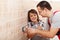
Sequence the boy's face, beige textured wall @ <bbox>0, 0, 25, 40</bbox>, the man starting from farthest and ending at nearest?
the boy's face, beige textured wall @ <bbox>0, 0, 25, 40</bbox>, the man

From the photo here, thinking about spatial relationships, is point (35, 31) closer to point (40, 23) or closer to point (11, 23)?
point (11, 23)

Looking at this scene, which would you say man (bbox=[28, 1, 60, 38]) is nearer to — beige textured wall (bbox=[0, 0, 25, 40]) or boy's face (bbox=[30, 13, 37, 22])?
beige textured wall (bbox=[0, 0, 25, 40])

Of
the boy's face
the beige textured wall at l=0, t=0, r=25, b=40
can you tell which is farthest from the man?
the boy's face

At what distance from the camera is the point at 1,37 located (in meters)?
1.57

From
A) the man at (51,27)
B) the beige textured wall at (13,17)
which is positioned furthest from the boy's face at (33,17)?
the man at (51,27)

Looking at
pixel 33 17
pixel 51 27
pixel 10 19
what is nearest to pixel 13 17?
pixel 10 19

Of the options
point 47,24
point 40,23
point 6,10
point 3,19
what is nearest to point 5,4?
point 6,10

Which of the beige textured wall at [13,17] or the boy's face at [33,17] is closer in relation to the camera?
the beige textured wall at [13,17]

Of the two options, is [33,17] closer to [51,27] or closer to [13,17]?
[13,17]

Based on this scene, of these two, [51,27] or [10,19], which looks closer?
[51,27]

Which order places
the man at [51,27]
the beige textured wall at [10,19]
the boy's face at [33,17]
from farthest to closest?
the boy's face at [33,17] → the beige textured wall at [10,19] → the man at [51,27]

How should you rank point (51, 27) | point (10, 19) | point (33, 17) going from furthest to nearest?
point (33, 17), point (10, 19), point (51, 27)

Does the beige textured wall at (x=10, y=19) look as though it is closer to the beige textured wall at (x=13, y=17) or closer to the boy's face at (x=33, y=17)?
the beige textured wall at (x=13, y=17)

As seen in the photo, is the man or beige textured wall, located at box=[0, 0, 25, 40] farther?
beige textured wall, located at box=[0, 0, 25, 40]
